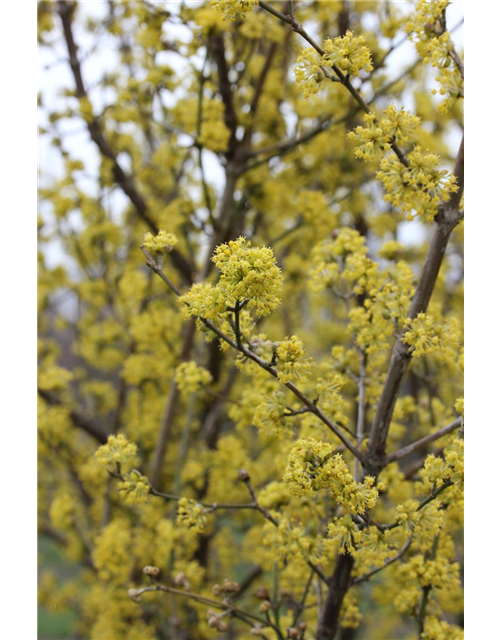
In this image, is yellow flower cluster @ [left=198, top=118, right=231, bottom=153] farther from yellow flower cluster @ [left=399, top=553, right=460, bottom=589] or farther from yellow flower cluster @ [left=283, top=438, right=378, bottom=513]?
yellow flower cluster @ [left=399, top=553, right=460, bottom=589]

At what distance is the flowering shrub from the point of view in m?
1.36

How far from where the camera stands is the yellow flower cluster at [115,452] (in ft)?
5.05

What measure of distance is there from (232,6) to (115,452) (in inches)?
43.7

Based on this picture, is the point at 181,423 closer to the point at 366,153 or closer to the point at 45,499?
the point at 45,499

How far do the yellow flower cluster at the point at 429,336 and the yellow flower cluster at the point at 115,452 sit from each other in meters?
0.78

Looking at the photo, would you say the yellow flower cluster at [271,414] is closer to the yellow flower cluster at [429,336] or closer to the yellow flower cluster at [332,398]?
the yellow flower cluster at [332,398]

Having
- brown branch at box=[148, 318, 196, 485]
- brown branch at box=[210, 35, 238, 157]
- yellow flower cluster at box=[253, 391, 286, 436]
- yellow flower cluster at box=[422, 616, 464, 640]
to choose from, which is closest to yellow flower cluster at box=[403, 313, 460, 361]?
yellow flower cluster at box=[253, 391, 286, 436]

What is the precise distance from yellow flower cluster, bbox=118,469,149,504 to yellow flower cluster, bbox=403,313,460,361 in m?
0.76

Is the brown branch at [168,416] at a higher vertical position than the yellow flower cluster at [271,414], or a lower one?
higher

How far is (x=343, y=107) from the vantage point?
2850mm

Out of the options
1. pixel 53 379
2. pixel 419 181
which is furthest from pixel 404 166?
pixel 53 379

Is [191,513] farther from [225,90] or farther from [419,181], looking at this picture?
[225,90]

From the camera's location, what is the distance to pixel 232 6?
1.29 metres

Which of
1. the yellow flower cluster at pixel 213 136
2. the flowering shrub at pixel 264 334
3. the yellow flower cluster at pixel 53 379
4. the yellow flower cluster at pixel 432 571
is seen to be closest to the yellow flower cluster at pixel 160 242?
the flowering shrub at pixel 264 334
